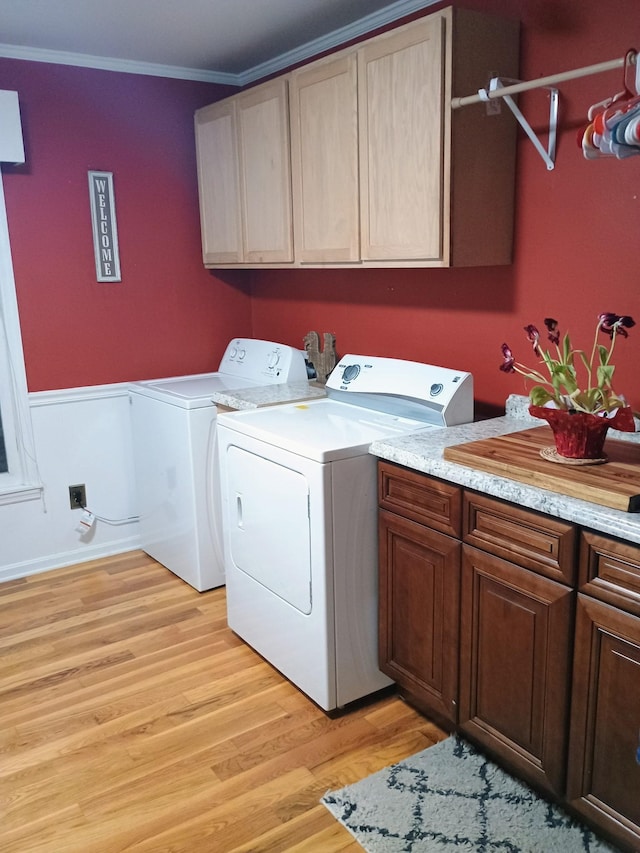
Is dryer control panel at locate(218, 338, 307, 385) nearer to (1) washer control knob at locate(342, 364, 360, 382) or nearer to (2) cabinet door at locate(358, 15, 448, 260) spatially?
(1) washer control knob at locate(342, 364, 360, 382)

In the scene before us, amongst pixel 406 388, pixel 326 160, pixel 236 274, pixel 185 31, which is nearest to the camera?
pixel 406 388

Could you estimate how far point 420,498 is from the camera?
2.06 metres

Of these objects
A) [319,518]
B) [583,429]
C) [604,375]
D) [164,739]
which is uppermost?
[604,375]

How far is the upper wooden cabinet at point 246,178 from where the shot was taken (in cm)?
295

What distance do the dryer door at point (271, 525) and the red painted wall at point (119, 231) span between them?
4.05 feet

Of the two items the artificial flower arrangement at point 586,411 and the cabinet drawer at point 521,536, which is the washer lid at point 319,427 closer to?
the cabinet drawer at point 521,536

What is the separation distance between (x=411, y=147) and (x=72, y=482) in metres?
2.22

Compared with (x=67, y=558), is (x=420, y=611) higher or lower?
higher

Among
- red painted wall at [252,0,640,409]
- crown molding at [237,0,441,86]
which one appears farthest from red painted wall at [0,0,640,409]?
crown molding at [237,0,441,86]

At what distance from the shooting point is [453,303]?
269 cm

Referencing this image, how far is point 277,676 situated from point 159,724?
439mm

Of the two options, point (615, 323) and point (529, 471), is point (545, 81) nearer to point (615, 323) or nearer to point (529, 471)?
point (615, 323)

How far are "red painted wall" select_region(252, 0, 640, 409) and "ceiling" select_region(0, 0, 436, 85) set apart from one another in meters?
0.62

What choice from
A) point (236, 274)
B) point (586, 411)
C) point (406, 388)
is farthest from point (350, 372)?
point (236, 274)
